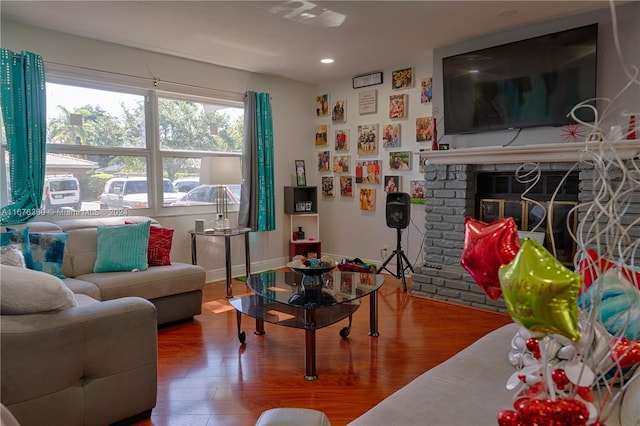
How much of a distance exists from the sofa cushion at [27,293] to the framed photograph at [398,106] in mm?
3947

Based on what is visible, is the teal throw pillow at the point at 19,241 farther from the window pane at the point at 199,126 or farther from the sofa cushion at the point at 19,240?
the window pane at the point at 199,126

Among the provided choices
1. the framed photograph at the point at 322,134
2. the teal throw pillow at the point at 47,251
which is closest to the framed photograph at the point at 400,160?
the framed photograph at the point at 322,134

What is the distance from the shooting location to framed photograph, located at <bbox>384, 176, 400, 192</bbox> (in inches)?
197

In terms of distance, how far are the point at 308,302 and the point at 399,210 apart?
2249mm

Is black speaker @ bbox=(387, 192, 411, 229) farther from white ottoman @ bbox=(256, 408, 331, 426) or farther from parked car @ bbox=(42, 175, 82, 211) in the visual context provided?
white ottoman @ bbox=(256, 408, 331, 426)

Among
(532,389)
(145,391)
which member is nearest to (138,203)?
(145,391)

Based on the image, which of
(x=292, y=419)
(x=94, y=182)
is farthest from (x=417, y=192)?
(x=292, y=419)

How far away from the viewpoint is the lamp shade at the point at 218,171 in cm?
421

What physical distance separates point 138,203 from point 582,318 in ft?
13.8

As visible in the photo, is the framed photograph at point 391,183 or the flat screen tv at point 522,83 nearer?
the flat screen tv at point 522,83

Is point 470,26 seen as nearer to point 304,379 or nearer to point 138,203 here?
point 304,379

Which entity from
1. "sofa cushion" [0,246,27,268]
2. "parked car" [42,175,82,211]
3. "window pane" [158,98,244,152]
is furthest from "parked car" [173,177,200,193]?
"sofa cushion" [0,246,27,268]

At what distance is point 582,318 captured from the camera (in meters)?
0.73

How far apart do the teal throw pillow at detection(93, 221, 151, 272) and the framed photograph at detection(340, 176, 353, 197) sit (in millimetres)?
2716
